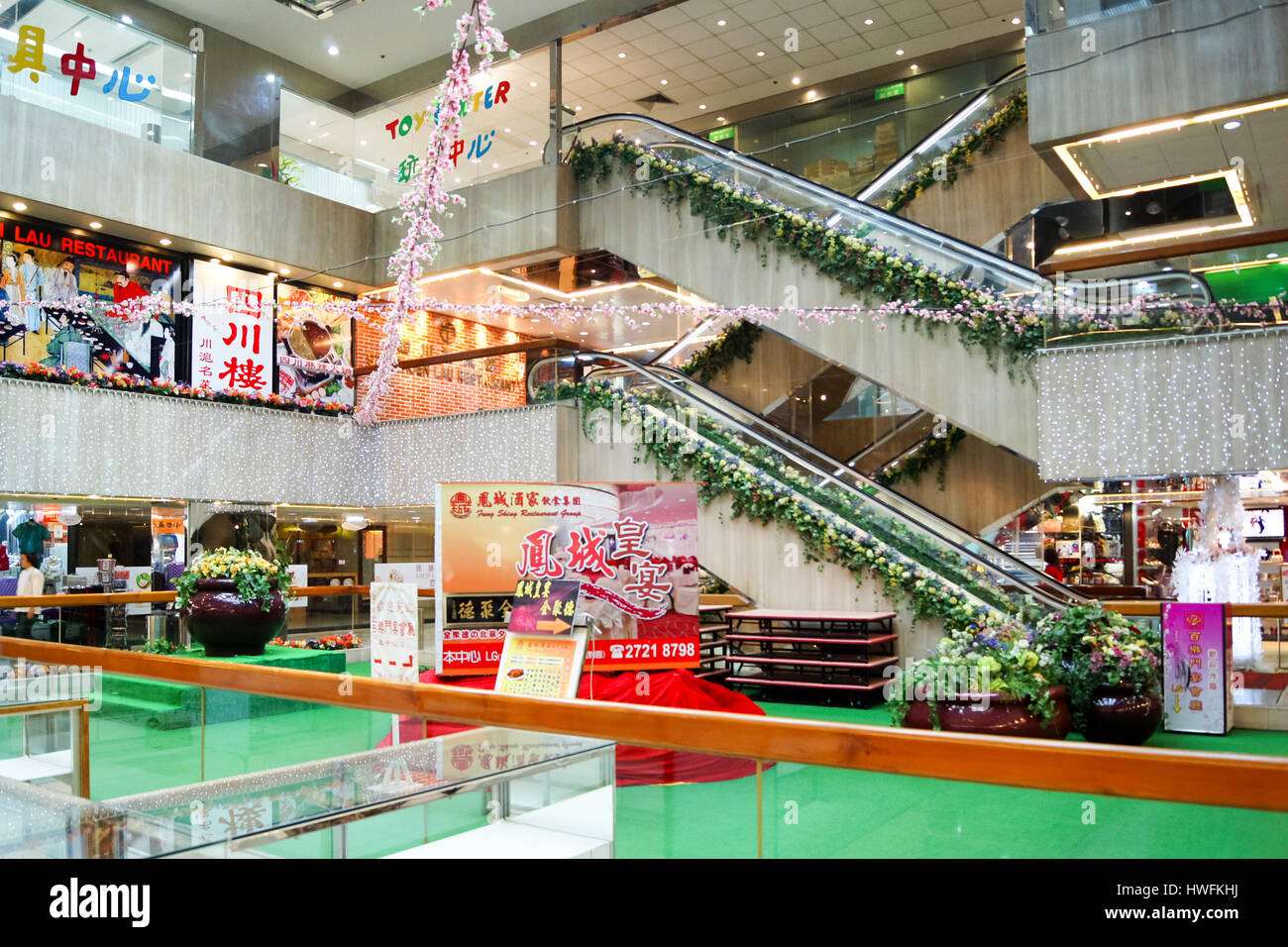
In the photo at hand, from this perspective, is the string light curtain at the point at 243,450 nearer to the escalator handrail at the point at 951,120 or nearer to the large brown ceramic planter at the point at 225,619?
the large brown ceramic planter at the point at 225,619

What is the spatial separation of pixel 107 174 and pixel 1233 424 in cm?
1402

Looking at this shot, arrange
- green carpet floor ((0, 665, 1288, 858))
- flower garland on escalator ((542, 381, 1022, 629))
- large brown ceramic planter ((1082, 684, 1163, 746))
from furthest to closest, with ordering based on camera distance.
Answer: flower garland on escalator ((542, 381, 1022, 629)), large brown ceramic planter ((1082, 684, 1163, 746)), green carpet floor ((0, 665, 1288, 858))

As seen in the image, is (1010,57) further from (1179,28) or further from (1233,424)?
(1233,424)

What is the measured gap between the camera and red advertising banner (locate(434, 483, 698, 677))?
698cm

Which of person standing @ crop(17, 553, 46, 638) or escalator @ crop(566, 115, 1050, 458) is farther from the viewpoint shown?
person standing @ crop(17, 553, 46, 638)

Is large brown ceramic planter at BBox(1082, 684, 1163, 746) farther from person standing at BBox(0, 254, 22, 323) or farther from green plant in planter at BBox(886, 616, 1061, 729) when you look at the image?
person standing at BBox(0, 254, 22, 323)

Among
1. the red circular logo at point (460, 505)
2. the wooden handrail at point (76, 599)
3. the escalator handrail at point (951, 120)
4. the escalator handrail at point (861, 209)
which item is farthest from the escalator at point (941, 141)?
the wooden handrail at point (76, 599)

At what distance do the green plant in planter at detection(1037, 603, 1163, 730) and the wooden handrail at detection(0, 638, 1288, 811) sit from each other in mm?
5377

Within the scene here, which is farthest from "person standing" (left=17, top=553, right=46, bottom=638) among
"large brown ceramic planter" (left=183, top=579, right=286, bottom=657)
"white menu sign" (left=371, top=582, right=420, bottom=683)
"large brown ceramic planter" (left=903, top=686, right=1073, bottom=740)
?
"large brown ceramic planter" (left=903, top=686, right=1073, bottom=740)

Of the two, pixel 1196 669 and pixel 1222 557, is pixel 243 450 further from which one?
pixel 1222 557

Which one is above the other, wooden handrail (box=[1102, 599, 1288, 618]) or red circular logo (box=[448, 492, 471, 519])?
red circular logo (box=[448, 492, 471, 519])

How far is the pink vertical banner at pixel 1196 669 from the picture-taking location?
8031mm

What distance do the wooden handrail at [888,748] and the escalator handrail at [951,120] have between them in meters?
10.7

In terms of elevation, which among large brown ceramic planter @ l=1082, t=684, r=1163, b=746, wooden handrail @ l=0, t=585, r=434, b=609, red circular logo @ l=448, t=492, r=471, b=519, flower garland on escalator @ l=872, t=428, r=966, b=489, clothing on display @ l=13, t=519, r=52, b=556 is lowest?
large brown ceramic planter @ l=1082, t=684, r=1163, b=746
